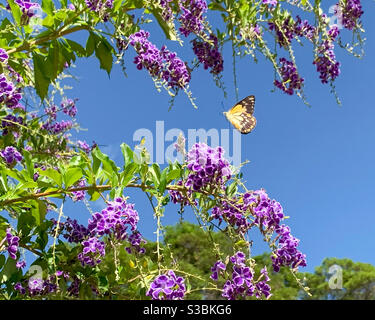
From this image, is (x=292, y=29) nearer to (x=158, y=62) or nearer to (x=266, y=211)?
(x=158, y=62)

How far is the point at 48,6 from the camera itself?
2234 mm

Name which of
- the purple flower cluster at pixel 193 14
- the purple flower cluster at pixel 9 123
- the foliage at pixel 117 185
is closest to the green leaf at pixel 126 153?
the foliage at pixel 117 185

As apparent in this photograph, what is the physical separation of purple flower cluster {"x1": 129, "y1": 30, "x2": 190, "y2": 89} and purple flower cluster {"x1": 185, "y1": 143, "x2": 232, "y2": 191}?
0.98 m

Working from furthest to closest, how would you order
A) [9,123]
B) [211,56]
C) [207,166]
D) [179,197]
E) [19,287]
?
[211,56] → [9,123] → [19,287] → [179,197] → [207,166]

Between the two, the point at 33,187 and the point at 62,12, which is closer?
the point at 33,187

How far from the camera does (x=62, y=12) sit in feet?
7.36

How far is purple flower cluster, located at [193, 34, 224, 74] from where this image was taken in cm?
297

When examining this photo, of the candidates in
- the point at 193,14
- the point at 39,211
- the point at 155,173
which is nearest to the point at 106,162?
the point at 155,173

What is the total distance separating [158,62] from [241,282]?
141cm

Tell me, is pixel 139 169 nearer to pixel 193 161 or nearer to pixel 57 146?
pixel 193 161

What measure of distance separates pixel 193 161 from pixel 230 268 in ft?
1.29

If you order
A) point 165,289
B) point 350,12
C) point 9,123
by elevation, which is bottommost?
point 165,289

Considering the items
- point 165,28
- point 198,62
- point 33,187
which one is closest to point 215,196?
point 33,187

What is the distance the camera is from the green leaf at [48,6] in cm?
222
